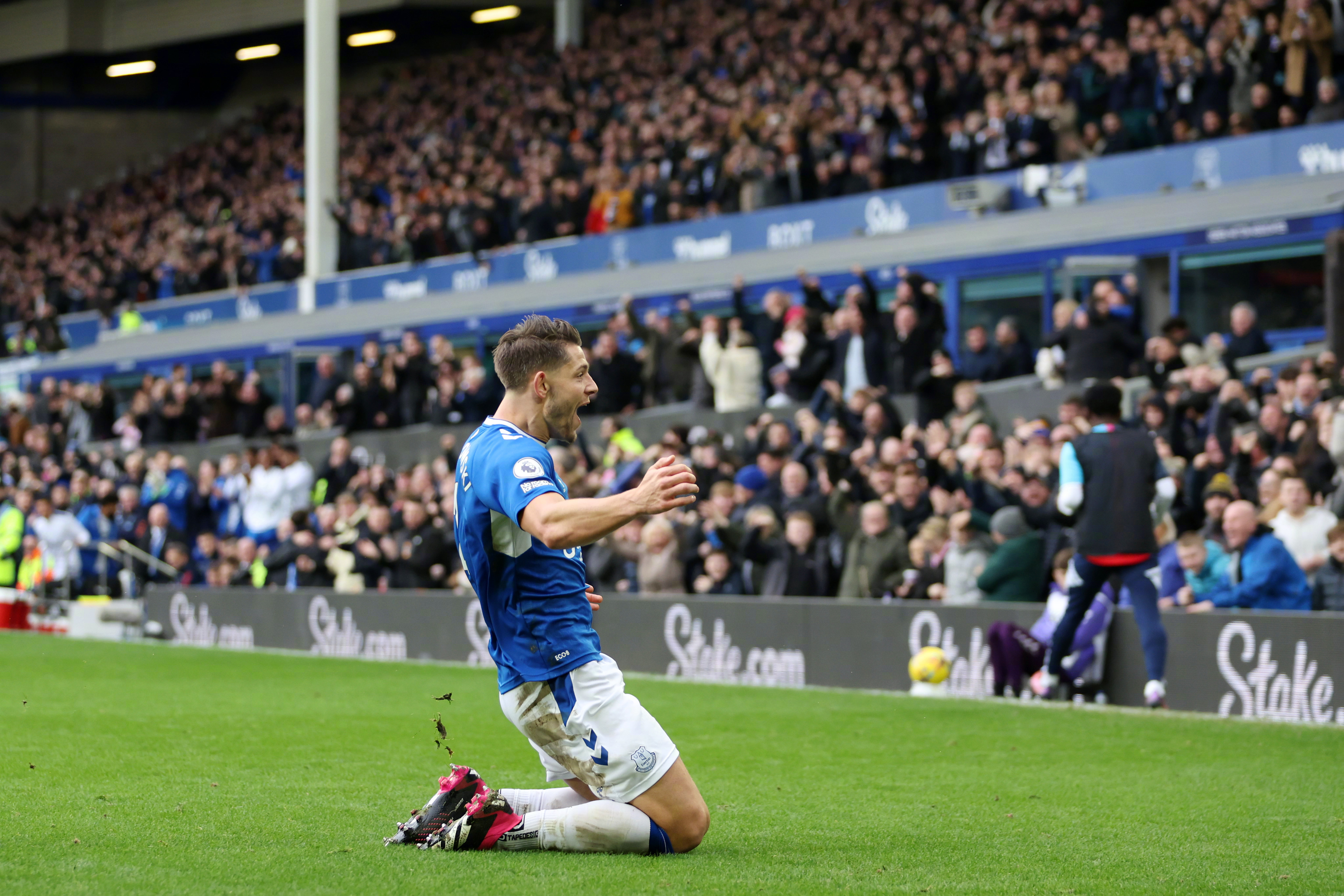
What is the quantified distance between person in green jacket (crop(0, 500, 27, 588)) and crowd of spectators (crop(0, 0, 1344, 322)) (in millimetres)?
9091

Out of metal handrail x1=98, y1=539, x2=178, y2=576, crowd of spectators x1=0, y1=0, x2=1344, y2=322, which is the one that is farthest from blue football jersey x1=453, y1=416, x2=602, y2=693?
metal handrail x1=98, y1=539, x2=178, y2=576

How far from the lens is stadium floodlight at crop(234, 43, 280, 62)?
4762 cm

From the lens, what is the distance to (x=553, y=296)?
80.4 ft

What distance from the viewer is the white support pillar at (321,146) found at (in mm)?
32844

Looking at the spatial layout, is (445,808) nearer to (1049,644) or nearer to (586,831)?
(586,831)

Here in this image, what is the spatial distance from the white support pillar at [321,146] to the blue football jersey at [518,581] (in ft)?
91.9

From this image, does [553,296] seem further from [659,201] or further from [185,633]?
[185,633]

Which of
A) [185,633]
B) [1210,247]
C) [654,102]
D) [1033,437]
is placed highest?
[654,102]

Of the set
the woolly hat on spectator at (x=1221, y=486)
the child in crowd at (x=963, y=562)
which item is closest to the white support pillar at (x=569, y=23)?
the child in crowd at (x=963, y=562)

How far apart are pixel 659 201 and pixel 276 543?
341 inches

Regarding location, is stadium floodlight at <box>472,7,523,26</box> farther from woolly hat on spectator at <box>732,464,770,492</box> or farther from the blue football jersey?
the blue football jersey

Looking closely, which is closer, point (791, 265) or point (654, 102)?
point (791, 265)

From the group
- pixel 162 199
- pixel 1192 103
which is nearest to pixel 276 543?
pixel 1192 103

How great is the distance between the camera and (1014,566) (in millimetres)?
12469
